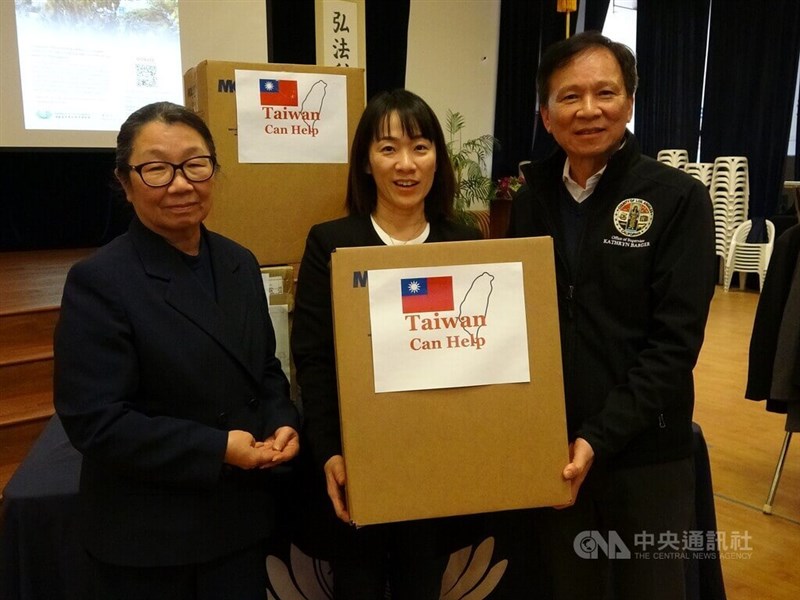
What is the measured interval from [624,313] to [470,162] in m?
5.90

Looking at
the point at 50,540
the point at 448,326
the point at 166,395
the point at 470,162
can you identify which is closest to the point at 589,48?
the point at 448,326

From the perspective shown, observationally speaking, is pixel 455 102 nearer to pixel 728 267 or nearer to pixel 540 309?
pixel 728 267

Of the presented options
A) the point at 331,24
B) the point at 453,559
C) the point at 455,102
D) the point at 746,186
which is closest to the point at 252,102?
the point at 453,559

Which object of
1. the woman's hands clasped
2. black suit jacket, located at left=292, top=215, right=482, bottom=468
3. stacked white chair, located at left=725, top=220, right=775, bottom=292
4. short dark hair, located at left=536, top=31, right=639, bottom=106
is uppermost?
short dark hair, located at left=536, top=31, right=639, bottom=106

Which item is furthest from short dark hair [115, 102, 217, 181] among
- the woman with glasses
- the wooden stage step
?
the wooden stage step

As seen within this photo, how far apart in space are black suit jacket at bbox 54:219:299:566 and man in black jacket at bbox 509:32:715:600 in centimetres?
57

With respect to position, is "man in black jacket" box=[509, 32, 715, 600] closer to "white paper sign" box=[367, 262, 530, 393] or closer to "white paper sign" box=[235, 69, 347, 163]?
"white paper sign" box=[367, 262, 530, 393]

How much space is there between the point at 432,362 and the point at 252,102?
33.8 inches

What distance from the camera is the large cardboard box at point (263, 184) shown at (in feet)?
5.08

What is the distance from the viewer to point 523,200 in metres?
1.38

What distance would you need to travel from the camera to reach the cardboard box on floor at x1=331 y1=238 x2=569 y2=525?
3.45 feet

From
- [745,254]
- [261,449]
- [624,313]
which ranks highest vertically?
[624,313]

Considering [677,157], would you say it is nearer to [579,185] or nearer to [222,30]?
[222,30]

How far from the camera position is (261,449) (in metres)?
1.11
